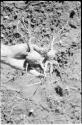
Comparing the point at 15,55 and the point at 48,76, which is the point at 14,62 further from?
the point at 48,76

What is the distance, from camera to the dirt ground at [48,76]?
105 inches

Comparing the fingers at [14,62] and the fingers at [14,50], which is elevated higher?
the fingers at [14,50]

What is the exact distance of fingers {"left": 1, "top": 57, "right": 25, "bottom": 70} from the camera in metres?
2.71

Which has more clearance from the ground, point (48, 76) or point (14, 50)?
point (14, 50)

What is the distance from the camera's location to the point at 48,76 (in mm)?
2697

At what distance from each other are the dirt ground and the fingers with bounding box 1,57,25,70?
4cm

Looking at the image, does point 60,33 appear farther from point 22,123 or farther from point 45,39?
point 22,123

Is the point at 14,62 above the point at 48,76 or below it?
above

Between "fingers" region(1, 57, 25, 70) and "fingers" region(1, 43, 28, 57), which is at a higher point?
"fingers" region(1, 43, 28, 57)

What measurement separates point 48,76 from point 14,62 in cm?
30

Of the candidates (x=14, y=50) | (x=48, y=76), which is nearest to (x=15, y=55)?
(x=14, y=50)

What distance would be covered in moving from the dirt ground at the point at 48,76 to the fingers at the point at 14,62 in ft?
0.12

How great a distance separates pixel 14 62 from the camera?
2734mm

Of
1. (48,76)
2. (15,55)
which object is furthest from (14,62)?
(48,76)
